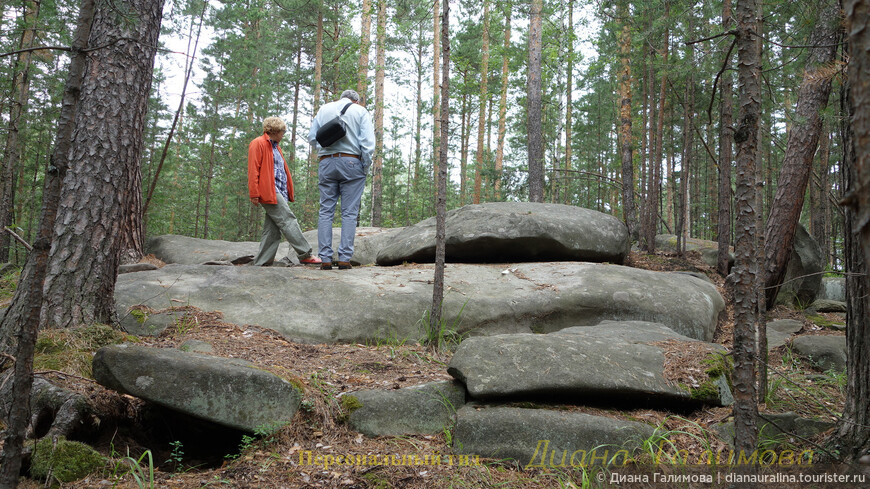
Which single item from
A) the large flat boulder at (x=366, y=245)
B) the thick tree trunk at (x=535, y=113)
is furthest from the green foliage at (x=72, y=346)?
the thick tree trunk at (x=535, y=113)

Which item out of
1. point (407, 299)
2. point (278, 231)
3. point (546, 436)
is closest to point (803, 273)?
point (407, 299)

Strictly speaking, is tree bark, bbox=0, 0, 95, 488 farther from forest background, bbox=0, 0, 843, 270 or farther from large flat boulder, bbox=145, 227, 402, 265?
large flat boulder, bbox=145, 227, 402, 265

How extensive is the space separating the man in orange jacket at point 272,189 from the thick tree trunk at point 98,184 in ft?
7.24

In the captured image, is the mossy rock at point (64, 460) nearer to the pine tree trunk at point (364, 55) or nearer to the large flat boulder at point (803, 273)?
the large flat boulder at point (803, 273)

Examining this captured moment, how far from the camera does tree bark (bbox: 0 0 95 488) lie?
201cm

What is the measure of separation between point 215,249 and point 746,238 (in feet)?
28.7

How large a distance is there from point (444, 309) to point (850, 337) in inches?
141

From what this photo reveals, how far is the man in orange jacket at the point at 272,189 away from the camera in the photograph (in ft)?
21.5

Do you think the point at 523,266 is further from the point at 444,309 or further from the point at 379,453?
the point at 379,453

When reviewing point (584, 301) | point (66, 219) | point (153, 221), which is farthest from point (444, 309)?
point (153, 221)

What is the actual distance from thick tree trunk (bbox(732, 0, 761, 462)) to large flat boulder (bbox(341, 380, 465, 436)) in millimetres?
1864

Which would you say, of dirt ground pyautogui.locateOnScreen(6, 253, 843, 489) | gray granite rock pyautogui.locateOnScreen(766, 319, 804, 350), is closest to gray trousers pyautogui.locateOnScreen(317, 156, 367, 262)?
dirt ground pyautogui.locateOnScreen(6, 253, 843, 489)

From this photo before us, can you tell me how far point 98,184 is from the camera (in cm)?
389

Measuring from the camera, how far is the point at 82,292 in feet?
12.7
